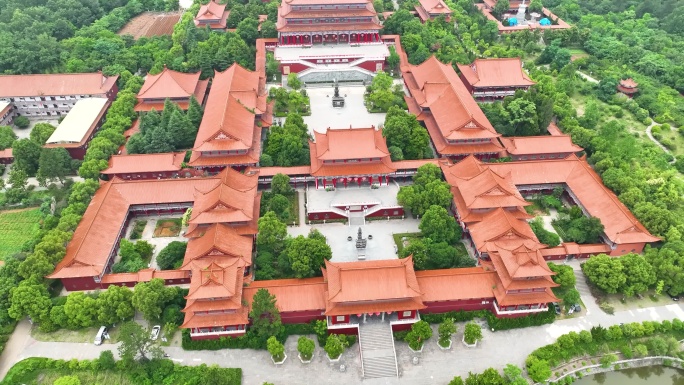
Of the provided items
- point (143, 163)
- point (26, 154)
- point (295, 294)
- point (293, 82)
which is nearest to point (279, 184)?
point (295, 294)

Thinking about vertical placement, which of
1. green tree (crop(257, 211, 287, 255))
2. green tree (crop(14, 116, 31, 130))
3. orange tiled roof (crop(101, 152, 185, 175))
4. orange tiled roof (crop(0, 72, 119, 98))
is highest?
orange tiled roof (crop(0, 72, 119, 98))

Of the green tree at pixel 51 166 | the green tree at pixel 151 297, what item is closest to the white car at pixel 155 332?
the green tree at pixel 151 297

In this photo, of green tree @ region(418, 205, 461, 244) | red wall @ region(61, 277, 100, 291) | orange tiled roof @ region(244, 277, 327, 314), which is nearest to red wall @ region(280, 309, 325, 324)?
orange tiled roof @ region(244, 277, 327, 314)

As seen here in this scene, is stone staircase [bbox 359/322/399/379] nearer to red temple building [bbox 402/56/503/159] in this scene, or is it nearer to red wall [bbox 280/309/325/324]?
red wall [bbox 280/309/325/324]

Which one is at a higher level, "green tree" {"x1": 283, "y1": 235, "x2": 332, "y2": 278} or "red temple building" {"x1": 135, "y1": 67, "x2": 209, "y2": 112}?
"red temple building" {"x1": 135, "y1": 67, "x2": 209, "y2": 112}

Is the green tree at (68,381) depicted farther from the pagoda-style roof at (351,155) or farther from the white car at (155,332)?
the pagoda-style roof at (351,155)

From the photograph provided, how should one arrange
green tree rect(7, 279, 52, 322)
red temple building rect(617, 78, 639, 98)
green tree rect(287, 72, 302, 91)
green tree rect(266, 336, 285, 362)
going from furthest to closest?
red temple building rect(617, 78, 639, 98), green tree rect(287, 72, 302, 91), green tree rect(7, 279, 52, 322), green tree rect(266, 336, 285, 362)
